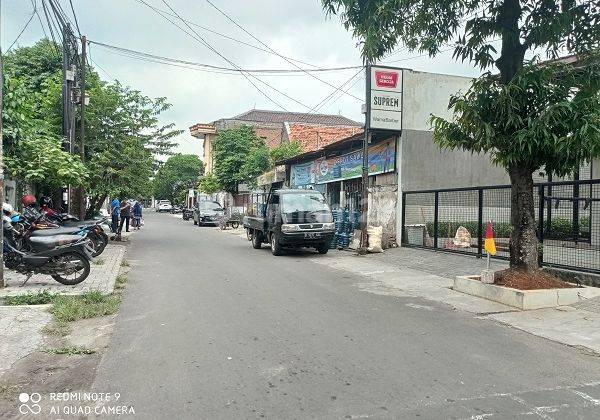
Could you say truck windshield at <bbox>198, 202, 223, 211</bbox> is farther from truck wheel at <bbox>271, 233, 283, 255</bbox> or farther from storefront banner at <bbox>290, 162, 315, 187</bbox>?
truck wheel at <bbox>271, 233, 283, 255</bbox>

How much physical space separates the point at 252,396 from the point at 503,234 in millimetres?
11454

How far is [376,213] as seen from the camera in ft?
63.2

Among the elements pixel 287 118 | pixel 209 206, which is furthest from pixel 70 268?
pixel 287 118

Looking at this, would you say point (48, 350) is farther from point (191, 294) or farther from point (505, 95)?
point (505, 95)

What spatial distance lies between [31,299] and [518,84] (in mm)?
8856

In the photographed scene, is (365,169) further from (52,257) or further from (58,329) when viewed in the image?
(58,329)

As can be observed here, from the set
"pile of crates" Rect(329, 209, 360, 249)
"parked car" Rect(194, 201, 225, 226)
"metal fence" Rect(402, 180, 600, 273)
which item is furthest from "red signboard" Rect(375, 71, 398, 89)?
"parked car" Rect(194, 201, 225, 226)

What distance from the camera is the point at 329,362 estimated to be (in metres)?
5.43

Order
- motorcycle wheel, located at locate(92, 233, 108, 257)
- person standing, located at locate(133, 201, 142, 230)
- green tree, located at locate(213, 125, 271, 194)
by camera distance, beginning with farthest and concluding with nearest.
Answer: green tree, located at locate(213, 125, 271, 194), person standing, located at locate(133, 201, 142, 230), motorcycle wheel, located at locate(92, 233, 108, 257)

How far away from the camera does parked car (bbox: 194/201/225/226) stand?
3753cm

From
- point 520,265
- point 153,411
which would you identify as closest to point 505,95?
point 520,265

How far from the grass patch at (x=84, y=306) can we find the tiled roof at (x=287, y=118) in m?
50.1

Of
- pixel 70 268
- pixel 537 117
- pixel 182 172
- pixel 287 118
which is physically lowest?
pixel 70 268

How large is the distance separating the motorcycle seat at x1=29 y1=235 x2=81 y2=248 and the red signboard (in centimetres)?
1107
